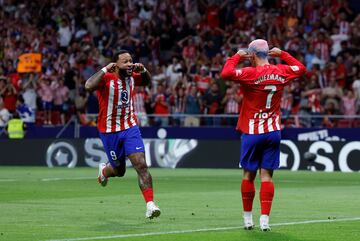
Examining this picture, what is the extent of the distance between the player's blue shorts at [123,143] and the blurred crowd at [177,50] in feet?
56.1

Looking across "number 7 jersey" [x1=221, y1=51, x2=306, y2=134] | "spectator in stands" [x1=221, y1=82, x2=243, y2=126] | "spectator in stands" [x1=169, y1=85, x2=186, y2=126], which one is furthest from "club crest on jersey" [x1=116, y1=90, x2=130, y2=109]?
"spectator in stands" [x1=169, y1=85, x2=186, y2=126]

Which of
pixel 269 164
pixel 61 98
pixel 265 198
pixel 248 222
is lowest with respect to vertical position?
pixel 248 222

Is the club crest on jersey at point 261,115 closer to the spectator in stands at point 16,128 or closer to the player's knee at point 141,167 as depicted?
the player's knee at point 141,167

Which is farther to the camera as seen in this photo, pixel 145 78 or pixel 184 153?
pixel 184 153

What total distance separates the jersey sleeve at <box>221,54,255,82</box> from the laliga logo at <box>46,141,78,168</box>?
20.9 m

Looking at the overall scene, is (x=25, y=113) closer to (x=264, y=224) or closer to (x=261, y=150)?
(x=261, y=150)

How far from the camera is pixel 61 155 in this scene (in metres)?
34.3

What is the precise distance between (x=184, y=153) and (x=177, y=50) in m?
7.30

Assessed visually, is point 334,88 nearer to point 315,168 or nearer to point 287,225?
point 315,168

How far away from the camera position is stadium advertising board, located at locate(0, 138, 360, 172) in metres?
30.5

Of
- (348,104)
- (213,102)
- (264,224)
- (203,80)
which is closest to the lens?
(264,224)

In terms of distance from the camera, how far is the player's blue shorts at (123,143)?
51.1 feet

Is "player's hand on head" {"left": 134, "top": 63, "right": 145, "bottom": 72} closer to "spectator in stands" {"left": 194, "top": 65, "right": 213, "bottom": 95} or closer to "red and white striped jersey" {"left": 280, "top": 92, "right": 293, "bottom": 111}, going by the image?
"red and white striped jersey" {"left": 280, "top": 92, "right": 293, "bottom": 111}

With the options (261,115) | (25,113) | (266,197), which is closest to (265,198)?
(266,197)
